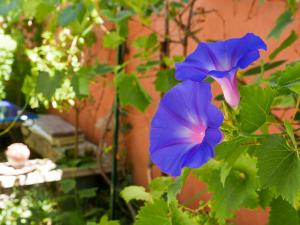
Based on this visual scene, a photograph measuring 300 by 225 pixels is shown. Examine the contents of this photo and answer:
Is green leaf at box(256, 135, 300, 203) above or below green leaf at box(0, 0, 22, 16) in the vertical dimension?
below

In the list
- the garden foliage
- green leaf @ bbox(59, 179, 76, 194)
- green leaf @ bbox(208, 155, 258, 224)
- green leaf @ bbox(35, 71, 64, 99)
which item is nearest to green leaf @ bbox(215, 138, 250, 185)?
the garden foliage

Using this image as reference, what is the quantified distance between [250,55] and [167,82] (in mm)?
873

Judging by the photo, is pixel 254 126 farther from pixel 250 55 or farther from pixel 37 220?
pixel 37 220

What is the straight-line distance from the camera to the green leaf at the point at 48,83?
1487mm

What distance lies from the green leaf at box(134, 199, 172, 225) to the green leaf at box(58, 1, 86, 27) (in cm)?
73

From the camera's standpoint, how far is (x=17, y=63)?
376cm

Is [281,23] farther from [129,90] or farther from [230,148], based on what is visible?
[230,148]

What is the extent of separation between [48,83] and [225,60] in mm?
1018

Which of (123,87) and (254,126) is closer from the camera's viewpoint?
(254,126)

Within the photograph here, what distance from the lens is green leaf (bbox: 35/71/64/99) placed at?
4.88 feet

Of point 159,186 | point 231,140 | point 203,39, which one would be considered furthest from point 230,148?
point 203,39

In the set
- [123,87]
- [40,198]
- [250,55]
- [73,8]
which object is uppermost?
[73,8]

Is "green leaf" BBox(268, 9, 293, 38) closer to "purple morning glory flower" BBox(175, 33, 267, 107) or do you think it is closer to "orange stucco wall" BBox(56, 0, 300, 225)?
"orange stucco wall" BBox(56, 0, 300, 225)

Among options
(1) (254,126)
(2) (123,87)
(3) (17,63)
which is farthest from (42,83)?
(3) (17,63)
